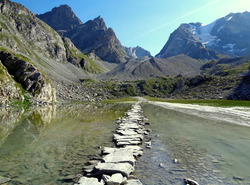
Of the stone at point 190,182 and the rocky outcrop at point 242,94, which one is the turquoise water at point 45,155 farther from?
the rocky outcrop at point 242,94

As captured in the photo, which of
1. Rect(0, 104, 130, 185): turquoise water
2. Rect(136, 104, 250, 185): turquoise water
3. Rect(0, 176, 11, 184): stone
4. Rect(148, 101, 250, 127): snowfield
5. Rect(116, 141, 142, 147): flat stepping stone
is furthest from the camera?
Rect(148, 101, 250, 127): snowfield

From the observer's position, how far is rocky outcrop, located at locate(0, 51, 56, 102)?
9112 cm

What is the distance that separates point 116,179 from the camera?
9.12 metres

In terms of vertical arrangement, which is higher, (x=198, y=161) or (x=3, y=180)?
(x=3, y=180)

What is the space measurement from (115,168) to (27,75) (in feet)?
326

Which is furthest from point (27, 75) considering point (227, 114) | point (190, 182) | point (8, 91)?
point (190, 182)

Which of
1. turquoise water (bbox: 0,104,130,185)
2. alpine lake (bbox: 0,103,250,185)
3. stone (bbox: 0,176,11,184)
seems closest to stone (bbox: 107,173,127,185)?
alpine lake (bbox: 0,103,250,185)

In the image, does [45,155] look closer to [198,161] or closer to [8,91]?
[198,161]

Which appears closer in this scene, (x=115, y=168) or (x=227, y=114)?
(x=115, y=168)

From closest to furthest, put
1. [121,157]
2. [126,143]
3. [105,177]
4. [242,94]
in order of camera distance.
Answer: [105,177]
[121,157]
[126,143]
[242,94]

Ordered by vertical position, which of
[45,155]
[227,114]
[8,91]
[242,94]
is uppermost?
[8,91]

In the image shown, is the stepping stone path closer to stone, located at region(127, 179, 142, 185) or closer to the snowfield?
stone, located at region(127, 179, 142, 185)

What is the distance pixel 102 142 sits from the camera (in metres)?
17.4

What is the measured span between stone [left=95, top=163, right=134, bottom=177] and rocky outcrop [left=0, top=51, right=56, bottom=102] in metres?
92.7
